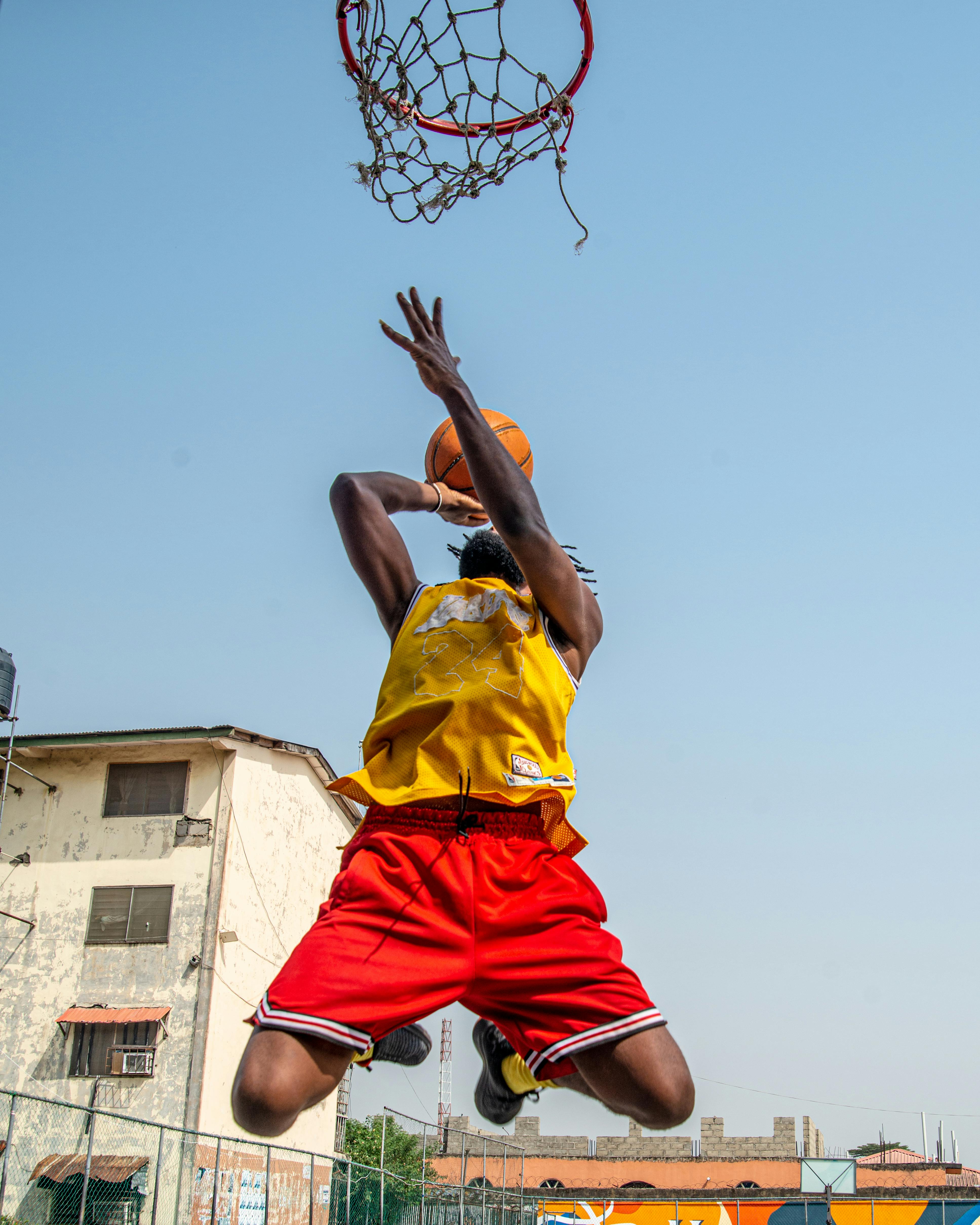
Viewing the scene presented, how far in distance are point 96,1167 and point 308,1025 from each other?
13.1 metres

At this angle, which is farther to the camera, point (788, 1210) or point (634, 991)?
point (788, 1210)

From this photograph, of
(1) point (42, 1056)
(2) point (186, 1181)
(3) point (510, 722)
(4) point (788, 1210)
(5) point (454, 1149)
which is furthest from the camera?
(5) point (454, 1149)

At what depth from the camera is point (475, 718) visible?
12.2ft

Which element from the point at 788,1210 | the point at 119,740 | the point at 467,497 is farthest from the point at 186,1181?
the point at 467,497

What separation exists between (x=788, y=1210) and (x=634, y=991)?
78.7 feet

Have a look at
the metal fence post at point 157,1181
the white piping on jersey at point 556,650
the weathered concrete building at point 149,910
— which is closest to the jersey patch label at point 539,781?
the white piping on jersey at point 556,650

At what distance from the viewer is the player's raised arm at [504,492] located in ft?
12.5

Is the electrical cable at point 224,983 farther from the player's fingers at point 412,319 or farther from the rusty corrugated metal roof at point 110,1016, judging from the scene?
the player's fingers at point 412,319

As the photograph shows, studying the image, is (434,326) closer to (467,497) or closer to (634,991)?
(467,497)

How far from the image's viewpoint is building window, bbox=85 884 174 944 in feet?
66.4

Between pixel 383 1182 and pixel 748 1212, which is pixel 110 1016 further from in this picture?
pixel 748 1212

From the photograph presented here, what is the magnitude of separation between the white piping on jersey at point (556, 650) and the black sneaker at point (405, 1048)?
1262 mm

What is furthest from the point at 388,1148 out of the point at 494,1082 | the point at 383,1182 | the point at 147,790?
the point at 494,1082

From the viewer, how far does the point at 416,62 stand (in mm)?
5492
